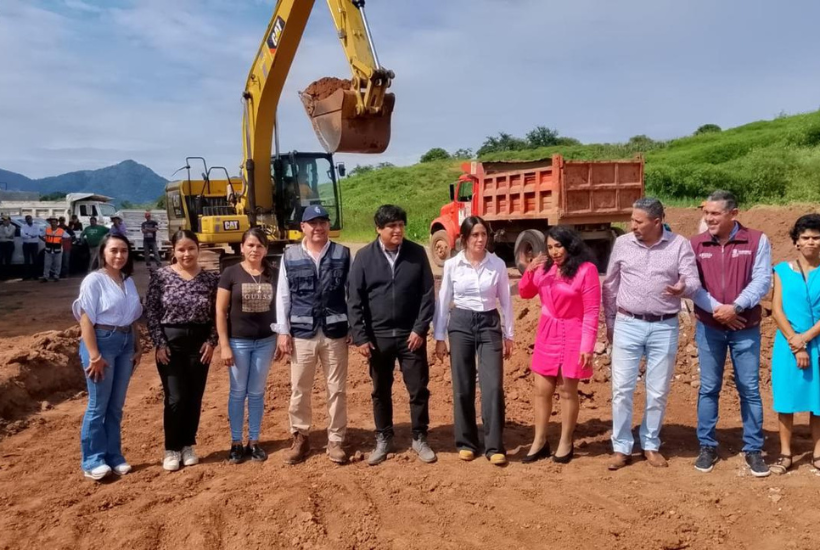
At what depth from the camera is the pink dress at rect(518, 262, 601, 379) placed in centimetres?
446

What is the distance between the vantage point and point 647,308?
441cm

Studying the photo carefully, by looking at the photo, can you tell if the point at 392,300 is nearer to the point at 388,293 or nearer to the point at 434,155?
the point at 388,293

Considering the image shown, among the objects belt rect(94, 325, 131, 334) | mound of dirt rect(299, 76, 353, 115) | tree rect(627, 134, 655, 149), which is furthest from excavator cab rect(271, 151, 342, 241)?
tree rect(627, 134, 655, 149)

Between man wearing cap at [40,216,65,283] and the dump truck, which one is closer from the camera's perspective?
the dump truck

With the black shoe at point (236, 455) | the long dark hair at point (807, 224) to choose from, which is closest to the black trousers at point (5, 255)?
the black shoe at point (236, 455)

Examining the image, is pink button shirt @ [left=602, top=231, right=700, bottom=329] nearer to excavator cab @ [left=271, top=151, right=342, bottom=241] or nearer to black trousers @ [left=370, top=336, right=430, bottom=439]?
black trousers @ [left=370, top=336, right=430, bottom=439]

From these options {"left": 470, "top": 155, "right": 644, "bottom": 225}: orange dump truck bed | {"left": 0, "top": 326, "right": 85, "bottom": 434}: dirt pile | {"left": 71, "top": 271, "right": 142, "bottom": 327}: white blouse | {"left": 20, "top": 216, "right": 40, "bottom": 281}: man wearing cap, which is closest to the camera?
{"left": 71, "top": 271, "right": 142, "bottom": 327}: white blouse

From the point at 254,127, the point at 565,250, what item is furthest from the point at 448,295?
the point at 254,127

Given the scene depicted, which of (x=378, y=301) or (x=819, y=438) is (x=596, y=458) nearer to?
(x=819, y=438)

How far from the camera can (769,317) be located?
794 centimetres

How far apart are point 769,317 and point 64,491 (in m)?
7.58

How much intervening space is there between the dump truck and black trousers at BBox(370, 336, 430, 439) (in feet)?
25.9

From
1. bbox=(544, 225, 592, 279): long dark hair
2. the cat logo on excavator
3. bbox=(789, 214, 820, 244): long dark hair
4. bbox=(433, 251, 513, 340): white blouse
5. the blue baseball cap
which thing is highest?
the cat logo on excavator

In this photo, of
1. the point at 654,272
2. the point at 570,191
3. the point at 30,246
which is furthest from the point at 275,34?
the point at 30,246
